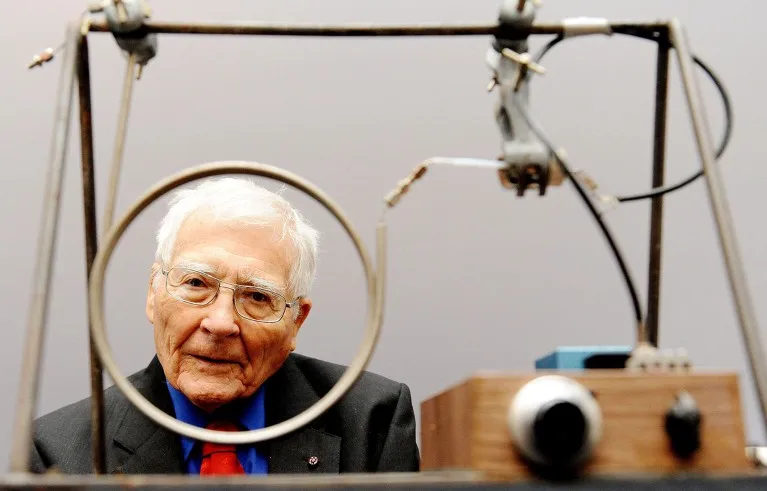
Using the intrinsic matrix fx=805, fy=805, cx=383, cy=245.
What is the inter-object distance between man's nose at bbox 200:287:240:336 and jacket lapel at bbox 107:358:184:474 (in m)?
0.19

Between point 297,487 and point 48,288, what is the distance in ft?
0.95

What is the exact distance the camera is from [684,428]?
0.62 m

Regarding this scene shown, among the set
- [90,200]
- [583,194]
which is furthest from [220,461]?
[583,194]

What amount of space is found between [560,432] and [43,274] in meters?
0.44

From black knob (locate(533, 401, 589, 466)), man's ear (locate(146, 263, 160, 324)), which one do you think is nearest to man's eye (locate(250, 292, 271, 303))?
man's ear (locate(146, 263, 160, 324))

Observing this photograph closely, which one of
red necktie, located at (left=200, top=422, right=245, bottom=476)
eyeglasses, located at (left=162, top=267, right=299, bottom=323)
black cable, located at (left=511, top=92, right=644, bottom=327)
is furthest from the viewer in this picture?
eyeglasses, located at (left=162, top=267, right=299, bottom=323)

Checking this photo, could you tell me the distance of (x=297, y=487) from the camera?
55cm

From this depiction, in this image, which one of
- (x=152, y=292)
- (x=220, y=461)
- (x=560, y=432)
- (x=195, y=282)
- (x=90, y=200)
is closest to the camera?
(x=560, y=432)

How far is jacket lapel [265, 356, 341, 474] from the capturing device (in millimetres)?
1425

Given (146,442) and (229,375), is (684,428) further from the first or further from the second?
Answer: (146,442)

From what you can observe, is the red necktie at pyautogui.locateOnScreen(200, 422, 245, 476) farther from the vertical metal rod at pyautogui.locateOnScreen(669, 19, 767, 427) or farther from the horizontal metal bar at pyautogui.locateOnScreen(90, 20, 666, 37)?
the vertical metal rod at pyautogui.locateOnScreen(669, 19, 767, 427)

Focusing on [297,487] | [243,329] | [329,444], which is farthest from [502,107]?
[329,444]

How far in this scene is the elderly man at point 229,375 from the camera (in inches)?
54.6

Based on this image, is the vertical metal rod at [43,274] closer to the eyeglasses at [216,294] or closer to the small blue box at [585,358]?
the small blue box at [585,358]
